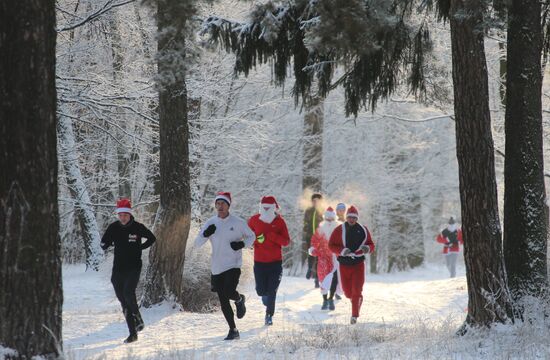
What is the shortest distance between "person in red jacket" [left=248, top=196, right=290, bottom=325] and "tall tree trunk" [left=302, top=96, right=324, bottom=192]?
40.1 feet

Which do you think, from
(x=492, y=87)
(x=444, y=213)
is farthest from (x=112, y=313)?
(x=444, y=213)

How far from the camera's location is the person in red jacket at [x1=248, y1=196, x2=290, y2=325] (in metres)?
10.0

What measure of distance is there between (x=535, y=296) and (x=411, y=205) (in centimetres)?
2269

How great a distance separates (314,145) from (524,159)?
1617cm

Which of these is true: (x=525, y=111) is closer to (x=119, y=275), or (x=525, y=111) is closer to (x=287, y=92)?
(x=119, y=275)

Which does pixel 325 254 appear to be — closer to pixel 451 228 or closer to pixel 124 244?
pixel 124 244

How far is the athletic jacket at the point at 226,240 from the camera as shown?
28.8 feet

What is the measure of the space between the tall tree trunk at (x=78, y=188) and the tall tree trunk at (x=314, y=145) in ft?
26.5

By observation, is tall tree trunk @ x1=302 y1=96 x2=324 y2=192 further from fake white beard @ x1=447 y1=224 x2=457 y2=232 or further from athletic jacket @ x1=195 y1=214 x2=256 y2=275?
athletic jacket @ x1=195 y1=214 x2=256 y2=275

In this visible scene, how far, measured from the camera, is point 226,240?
346 inches

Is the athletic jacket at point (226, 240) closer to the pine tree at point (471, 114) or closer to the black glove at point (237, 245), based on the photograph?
the black glove at point (237, 245)

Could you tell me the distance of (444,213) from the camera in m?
43.0

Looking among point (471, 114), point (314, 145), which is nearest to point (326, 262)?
point (471, 114)

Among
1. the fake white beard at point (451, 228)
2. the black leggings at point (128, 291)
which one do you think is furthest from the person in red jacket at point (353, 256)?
the fake white beard at point (451, 228)
